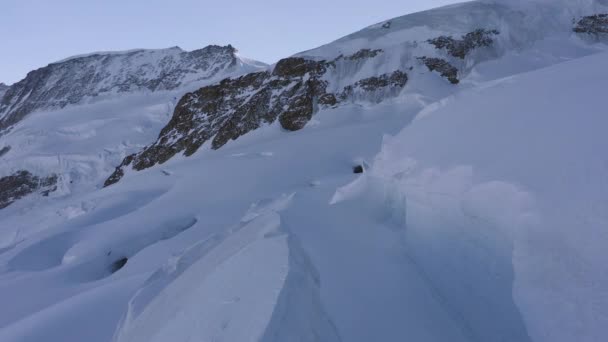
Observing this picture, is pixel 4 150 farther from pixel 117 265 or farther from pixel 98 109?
pixel 117 265

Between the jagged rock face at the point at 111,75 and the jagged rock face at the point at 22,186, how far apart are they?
2098cm

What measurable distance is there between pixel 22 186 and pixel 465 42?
141 ft

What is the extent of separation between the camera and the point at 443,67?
22359 millimetres

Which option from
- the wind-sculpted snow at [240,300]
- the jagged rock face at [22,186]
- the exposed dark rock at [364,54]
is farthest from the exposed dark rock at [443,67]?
the jagged rock face at [22,186]

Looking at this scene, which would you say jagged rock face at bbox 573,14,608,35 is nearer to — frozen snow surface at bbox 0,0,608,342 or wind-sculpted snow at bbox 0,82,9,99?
frozen snow surface at bbox 0,0,608,342

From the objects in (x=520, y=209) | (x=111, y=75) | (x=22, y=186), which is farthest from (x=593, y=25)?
(x=111, y=75)

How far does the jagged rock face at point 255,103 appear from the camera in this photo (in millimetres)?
22719

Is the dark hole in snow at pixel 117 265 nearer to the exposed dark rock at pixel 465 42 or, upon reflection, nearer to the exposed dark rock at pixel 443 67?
the exposed dark rock at pixel 443 67

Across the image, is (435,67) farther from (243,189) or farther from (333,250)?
(333,250)

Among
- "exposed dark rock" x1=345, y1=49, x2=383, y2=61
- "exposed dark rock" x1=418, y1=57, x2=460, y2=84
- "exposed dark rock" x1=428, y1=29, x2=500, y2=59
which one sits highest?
"exposed dark rock" x1=345, y1=49, x2=383, y2=61

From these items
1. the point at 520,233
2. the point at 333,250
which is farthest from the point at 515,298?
the point at 333,250

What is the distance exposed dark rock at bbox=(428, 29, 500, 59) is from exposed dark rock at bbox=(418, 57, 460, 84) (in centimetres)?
108

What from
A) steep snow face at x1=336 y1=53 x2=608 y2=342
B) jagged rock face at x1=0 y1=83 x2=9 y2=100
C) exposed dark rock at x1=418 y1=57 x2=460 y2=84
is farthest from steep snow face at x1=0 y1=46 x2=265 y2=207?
steep snow face at x1=336 y1=53 x2=608 y2=342

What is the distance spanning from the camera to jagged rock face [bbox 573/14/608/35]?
21641 millimetres
